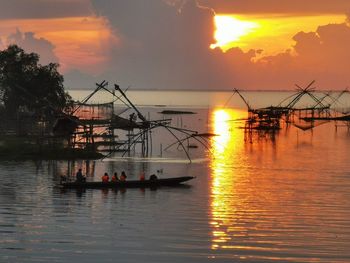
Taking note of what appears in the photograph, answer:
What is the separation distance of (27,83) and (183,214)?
133ft

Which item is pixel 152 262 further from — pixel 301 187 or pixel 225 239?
pixel 301 187

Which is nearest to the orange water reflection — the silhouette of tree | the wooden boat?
the wooden boat

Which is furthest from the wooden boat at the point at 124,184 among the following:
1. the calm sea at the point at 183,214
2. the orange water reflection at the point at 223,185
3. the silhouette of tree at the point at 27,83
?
the silhouette of tree at the point at 27,83

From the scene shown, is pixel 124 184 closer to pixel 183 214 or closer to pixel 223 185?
pixel 223 185

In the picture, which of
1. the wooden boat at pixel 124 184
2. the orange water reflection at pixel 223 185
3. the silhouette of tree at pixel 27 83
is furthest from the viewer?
the silhouette of tree at pixel 27 83

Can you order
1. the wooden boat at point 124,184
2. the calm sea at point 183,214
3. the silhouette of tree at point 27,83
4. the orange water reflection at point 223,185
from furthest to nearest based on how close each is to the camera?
the silhouette of tree at point 27,83 → the wooden boat at point 124,184 → the orange water reflection at point 223,185 → the calm sea at point 183,214

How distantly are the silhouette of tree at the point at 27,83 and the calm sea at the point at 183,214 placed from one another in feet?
63.7

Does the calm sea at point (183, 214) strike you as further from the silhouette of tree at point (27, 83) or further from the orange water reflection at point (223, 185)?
the silhouette of tree at point (27, 83)

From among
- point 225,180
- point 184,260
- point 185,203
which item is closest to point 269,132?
point 225,180

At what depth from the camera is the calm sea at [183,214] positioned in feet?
67.9

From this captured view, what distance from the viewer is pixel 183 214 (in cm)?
2706

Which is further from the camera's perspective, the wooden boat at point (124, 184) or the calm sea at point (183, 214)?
the wooden boat at point (124, 184)

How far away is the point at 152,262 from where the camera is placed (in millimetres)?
19531

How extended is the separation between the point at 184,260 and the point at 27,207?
1102 cm
